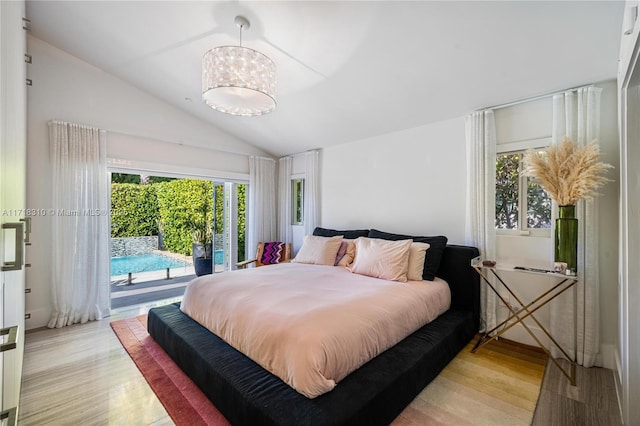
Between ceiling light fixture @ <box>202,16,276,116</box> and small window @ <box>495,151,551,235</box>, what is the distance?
8.01ft

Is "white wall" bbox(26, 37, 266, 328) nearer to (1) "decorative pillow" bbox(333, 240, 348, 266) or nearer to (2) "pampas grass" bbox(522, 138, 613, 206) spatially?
(1) "decorative pillow" bbox(333, 240, 348, 266)

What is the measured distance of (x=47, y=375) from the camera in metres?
2.16

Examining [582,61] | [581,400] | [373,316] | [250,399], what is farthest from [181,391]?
[582,61]

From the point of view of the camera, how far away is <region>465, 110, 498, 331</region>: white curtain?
282 cm

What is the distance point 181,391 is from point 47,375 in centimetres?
118

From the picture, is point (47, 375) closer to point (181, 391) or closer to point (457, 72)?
point (181, 391)

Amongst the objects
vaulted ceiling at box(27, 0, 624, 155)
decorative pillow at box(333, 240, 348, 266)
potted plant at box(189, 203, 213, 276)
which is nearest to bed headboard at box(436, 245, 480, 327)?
decorative pillow at box(333, 240, 348, 266)

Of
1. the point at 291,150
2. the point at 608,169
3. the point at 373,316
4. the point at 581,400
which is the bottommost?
the point at 581,400

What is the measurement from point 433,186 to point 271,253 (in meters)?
2.66

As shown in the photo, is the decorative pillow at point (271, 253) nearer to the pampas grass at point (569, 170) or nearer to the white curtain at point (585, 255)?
the pampas grass at point (569, 170)

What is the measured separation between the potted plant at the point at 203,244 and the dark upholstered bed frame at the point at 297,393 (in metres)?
2.61

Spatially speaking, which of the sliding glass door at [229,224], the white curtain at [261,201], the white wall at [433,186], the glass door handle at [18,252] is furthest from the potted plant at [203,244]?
the glass door handle at [18,252]

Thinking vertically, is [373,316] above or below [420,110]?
below

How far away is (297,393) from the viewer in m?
1.47
